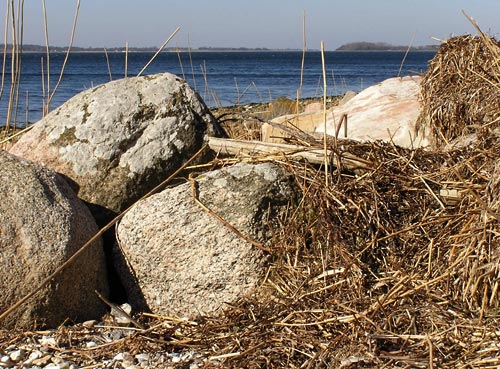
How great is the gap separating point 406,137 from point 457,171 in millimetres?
1617

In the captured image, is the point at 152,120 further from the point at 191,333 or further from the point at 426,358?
the point at 426,358

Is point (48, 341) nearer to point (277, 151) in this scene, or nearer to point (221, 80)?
point (277, 151)

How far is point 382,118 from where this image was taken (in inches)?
245

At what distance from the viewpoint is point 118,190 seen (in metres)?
4.59

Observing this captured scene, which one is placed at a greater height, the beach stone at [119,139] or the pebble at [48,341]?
the beach stone at [119,139]

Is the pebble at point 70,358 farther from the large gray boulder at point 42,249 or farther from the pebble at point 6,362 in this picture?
the large gray boulder at point 42,249

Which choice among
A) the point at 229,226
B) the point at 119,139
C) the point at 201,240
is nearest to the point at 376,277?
the point at 229,226

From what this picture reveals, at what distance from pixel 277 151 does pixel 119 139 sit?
1.07m

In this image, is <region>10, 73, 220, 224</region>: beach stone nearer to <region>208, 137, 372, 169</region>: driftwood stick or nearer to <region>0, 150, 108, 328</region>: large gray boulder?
<region>208, 137, 372, 169</region>: driftwood stick

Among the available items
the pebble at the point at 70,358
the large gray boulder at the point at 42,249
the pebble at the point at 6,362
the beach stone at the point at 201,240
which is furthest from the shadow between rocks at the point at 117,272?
the pebble at the point at 6,362

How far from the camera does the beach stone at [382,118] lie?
226 inches

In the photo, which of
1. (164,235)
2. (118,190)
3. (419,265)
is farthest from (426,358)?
(118,190)

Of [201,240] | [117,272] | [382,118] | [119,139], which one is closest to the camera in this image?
[201,240]

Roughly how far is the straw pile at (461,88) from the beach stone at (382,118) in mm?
222
